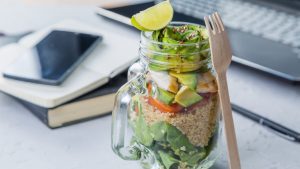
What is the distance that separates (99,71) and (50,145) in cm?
13

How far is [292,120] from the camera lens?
0.67 m

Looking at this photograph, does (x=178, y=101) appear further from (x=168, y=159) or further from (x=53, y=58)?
(x=53, y=58)

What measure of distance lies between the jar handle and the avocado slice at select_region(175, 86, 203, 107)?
0.16 feet

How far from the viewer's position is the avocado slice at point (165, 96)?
0.50 m

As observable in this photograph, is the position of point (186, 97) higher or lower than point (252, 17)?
higher

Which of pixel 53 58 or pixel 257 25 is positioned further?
pixel 257 25

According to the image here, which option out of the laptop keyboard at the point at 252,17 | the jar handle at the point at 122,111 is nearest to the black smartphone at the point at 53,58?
the jar handle at the point at 122,111

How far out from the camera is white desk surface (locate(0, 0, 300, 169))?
0.59 meters

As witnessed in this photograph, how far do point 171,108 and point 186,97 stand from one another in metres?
0.02

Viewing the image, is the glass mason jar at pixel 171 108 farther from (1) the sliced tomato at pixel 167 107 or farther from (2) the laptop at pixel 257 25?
(2) the laptop at pixel 257 25

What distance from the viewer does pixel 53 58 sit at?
711 millimetres

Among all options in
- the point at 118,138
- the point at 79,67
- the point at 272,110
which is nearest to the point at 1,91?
the point at 79,67

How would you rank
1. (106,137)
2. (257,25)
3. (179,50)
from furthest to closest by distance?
1. (257,25)
2. (106,137)
3. (179,50)

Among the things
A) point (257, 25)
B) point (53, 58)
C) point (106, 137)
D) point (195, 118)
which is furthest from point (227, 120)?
point (257, 25)
